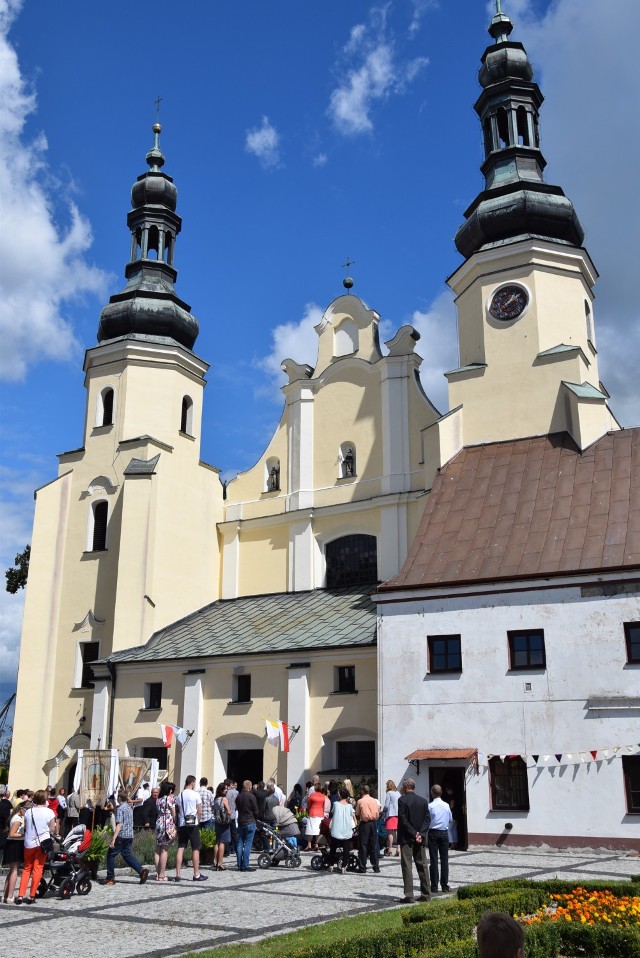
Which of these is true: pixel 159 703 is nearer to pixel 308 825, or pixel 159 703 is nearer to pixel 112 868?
pixel 308 825

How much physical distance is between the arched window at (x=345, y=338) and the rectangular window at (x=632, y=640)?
46.9 ft

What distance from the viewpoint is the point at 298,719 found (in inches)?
912

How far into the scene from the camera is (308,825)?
17.7m

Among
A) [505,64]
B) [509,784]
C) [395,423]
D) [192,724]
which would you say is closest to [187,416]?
[395,423]

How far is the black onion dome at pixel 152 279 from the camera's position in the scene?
3186 centimetres

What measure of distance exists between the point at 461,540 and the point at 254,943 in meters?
13.3

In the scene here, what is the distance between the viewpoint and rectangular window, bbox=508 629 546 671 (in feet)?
61.4

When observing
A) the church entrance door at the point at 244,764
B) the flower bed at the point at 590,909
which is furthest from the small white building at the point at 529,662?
the flower bed at the point at 590,909

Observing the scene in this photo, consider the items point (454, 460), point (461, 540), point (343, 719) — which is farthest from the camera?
point (454, 460)

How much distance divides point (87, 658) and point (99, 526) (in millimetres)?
4221

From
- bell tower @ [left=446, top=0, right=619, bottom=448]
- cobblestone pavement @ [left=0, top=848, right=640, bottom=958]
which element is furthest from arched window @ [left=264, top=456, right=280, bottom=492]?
cobblestone pavement @ [left=0, top=848, right=640, bottom=958]

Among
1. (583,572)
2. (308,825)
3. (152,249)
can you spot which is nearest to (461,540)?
(583,572)

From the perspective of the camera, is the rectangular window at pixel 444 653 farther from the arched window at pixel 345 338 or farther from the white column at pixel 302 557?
the arched window at pixel 345 338

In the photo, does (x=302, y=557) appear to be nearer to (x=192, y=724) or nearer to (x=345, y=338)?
(x=192, y=724)
